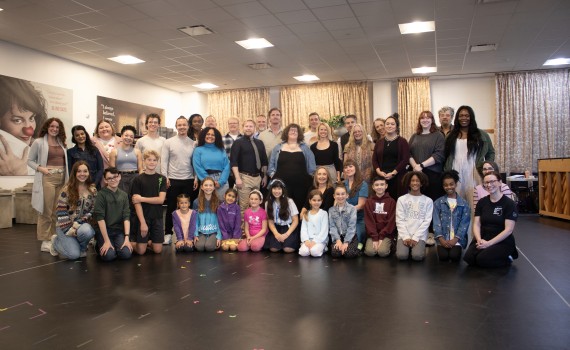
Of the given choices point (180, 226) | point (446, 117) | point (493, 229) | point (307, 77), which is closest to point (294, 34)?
point (446, 117)

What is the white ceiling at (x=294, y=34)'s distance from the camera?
5992 mm

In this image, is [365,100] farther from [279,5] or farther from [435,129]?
[435,129]

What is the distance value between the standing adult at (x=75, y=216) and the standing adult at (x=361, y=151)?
9.50 ft

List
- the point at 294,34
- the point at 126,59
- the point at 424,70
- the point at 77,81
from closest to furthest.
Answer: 1. the point at 294,34
2. the point at 126,59
3. the point at 77,81
4. the point at 424,70

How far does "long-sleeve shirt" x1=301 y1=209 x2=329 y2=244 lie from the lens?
4.46 meters

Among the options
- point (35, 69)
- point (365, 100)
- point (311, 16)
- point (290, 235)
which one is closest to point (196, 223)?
point (290, 235)

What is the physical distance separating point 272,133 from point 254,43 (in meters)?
2.94

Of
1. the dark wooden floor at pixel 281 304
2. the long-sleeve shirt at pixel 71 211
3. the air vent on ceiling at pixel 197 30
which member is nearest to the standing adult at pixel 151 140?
the long-sleeve shirt at pixel 71 211

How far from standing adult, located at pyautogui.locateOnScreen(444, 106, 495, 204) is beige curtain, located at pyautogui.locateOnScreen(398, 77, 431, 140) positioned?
6.67 meters

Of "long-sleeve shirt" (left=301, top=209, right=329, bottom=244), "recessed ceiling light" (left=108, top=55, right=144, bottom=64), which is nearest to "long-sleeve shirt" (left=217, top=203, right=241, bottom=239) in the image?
"long-sleeve shirt" (left=301, top=209, right=329, bottom=244)

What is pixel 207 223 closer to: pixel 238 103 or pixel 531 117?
pixel 238 103

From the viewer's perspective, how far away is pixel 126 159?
16.1ft

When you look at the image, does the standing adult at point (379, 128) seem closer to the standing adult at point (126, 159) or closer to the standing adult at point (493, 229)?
the standing adult at point (493, 229)

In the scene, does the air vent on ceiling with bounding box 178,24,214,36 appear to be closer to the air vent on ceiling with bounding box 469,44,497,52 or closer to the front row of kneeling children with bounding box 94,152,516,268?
the front row of kneeling children with bounding box 94,152,516,268
